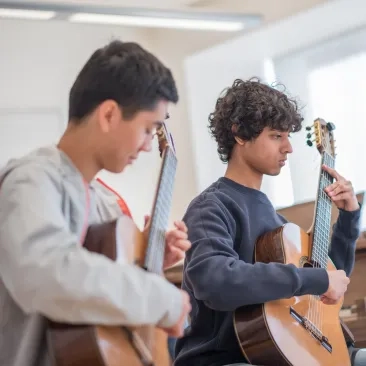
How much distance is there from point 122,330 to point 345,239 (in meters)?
1.08

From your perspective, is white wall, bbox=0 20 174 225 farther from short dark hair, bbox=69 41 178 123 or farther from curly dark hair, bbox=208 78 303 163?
short dark hair, bbox=69 41 178 123

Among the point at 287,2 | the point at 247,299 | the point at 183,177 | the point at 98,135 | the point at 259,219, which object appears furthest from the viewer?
the point at 183,177

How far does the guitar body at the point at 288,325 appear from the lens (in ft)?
5.08

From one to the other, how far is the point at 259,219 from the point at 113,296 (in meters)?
0.82

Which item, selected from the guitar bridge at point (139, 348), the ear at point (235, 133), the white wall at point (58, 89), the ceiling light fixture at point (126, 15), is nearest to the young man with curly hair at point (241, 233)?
the ear at point (235, 133)

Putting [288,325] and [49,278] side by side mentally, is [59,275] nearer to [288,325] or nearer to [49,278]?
[49,278]

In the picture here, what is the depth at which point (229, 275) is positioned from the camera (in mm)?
1545

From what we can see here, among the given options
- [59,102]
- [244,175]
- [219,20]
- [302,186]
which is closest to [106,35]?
[59,102]

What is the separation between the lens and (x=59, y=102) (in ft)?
11.0

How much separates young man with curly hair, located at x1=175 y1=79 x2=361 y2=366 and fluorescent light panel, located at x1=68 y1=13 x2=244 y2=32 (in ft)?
2.99

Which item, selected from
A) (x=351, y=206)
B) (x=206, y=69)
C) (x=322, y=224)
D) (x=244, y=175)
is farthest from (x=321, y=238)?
(x=206, y=69)

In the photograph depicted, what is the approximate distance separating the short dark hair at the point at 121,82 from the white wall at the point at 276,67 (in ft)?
5.97

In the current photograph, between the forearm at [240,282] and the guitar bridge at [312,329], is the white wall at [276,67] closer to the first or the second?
the guitar bridge at [312,329]

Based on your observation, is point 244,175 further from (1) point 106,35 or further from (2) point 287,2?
(1) point 106,35
